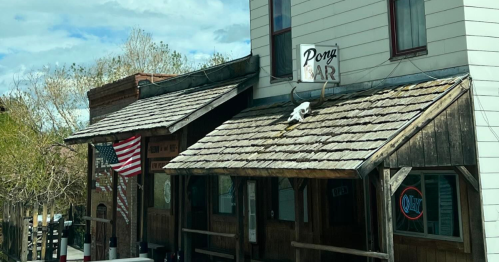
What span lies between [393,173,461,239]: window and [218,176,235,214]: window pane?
4.55 metres

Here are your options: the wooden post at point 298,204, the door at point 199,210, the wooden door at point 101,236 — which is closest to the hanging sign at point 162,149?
the door at point 199,210

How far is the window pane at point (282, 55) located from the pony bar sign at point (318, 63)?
1.55 m

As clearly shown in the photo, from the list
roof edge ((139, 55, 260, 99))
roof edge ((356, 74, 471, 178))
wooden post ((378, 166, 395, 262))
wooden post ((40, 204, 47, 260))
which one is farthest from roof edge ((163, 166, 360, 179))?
wooden post ((40, 204, 47, 260))

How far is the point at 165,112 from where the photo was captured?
13203 millimetres

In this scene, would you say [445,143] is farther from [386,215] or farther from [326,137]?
[326,137]

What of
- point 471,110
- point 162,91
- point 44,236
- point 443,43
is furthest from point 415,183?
point 44,236

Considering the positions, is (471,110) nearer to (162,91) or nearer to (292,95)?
(292,95)

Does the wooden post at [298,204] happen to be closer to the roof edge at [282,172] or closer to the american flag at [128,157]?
the roof edge at [282,172]

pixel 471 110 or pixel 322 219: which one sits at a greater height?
pixel 471 110

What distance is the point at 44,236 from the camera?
1795 centimetres

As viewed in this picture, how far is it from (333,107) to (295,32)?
8.32 ft

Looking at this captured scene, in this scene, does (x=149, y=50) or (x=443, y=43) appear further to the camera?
(x=149, y=50)

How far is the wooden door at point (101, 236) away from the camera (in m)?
17.8

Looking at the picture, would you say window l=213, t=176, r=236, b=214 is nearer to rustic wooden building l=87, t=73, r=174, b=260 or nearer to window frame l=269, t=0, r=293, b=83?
window frame l=269, t=0, r=293, b=83
